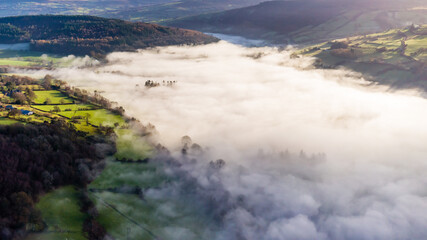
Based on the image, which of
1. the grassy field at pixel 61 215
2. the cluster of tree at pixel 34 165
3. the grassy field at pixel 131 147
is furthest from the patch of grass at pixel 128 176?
the grassy field at pixel 61 215

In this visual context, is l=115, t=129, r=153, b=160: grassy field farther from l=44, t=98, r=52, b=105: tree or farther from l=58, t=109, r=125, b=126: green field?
l=44, t=98, r=52, b=105: tree

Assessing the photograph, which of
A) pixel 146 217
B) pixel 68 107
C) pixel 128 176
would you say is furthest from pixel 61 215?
pixel 68 107

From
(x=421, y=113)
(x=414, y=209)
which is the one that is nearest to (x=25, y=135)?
(x=414, y=209)

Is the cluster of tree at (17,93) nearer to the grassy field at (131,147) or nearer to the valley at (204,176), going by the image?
the valley at (204,176)

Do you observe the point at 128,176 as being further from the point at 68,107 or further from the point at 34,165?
the point at 68,107

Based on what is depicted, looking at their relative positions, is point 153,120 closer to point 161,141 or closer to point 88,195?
point 161,141

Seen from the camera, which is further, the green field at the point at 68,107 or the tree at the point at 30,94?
the tree at the point at 30,94

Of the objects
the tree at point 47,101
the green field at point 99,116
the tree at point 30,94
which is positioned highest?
the tree at point 30,94
